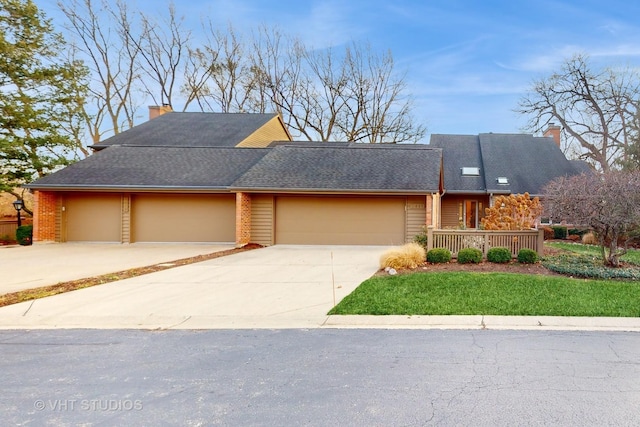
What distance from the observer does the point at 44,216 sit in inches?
590

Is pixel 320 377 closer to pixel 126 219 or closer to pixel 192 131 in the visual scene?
pixel 126 219

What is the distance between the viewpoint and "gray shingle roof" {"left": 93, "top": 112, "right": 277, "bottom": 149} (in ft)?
68.5

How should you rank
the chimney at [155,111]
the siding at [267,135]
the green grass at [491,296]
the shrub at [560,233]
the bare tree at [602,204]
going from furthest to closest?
1. the chimney at [155,111]
2. the siding at [267,135]
3. the shrub at [560,233]
4. the bare tree at [602,204]
5. the green grass at [491,296]

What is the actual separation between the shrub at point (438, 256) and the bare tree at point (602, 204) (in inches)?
102

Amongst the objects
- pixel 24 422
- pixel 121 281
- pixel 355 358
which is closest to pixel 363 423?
pixel 355 358

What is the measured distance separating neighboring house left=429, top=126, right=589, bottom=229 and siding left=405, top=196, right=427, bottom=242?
4061 millimetres

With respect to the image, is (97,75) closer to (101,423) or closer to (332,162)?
(332,162)

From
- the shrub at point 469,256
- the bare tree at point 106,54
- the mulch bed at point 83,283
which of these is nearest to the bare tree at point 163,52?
the bare tree at point 106,54

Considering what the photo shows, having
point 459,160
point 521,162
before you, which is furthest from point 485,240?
point 521,162

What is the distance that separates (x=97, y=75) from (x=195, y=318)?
30.6 m

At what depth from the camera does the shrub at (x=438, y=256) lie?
9398mm

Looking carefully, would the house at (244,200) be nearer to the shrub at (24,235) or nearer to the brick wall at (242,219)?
the brick wall at (242,219)

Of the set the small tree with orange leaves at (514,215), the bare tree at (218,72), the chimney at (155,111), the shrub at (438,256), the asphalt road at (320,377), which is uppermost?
the bare tree at (218,72)

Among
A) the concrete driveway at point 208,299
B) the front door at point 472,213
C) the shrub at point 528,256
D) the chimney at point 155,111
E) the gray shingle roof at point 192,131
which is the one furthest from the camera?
the chimney at point 155,111
